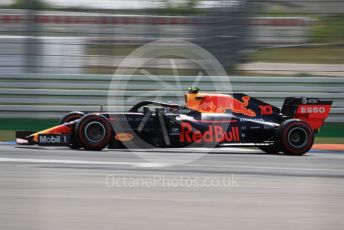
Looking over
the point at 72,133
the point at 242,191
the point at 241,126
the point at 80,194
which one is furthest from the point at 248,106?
the point at 80,194

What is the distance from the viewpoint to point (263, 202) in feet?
21.3

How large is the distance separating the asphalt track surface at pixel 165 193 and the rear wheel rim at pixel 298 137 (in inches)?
36.4

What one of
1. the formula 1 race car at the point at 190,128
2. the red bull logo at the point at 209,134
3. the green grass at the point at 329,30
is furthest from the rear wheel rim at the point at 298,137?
the green grass at the point at 329,30

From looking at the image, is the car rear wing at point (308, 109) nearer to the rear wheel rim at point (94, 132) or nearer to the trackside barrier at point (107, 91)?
the rear wheel rim at point (94, 132)

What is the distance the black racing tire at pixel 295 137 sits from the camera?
1088 centimetres

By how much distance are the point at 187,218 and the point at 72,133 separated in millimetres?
5280

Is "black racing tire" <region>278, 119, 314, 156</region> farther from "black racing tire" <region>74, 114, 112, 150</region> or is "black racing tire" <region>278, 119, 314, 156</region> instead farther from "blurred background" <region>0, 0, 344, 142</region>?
"blurred background" <region>0, 0, 344, 142</region>

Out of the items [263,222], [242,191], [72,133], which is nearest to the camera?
[263,222]

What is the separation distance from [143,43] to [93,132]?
5374 mm

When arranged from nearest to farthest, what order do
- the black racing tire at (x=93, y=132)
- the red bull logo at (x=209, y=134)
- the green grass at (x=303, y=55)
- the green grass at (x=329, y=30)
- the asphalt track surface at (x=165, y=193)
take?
1. the asphalt track surface at (x=165, y=193)
2. the black racing tire at (x=93, y=132)
3. the red bull logo at (x=209, y=134)
4. the green grass at (x=303, y=55)
5. the green grass at (x=329, y=30)

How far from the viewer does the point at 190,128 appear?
10727 millimetres

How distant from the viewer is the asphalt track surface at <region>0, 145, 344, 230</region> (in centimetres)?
562

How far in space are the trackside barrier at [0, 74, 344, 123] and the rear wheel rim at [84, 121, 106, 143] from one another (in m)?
4.14

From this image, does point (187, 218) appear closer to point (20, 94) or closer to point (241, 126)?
point (241, 126)
